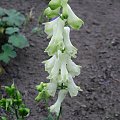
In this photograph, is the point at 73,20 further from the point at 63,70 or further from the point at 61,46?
the point at 63,70

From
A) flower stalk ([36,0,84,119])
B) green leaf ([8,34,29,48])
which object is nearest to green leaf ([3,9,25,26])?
green leaf ([8,34,29,48])

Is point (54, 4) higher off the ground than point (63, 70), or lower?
higher

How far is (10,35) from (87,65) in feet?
2.42

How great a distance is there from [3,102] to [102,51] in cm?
178

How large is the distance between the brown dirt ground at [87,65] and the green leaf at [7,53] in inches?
7.5

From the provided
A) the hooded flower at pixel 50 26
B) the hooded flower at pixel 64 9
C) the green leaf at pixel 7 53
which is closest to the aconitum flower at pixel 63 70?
the hooded flower at pixel 50 26

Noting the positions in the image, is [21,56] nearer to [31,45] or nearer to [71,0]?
[31,45]

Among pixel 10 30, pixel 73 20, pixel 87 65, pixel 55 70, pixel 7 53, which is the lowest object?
pixel 87 65

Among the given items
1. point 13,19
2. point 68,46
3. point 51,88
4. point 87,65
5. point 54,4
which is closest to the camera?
point 54,4

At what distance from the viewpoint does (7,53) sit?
3441 mm

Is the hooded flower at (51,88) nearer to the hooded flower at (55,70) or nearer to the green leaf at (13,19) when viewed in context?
the hooded flower at (55,70)

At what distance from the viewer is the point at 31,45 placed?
13.0 feet

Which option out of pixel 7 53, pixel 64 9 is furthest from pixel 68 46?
pixel 7 53

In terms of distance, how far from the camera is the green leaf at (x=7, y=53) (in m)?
3.41
